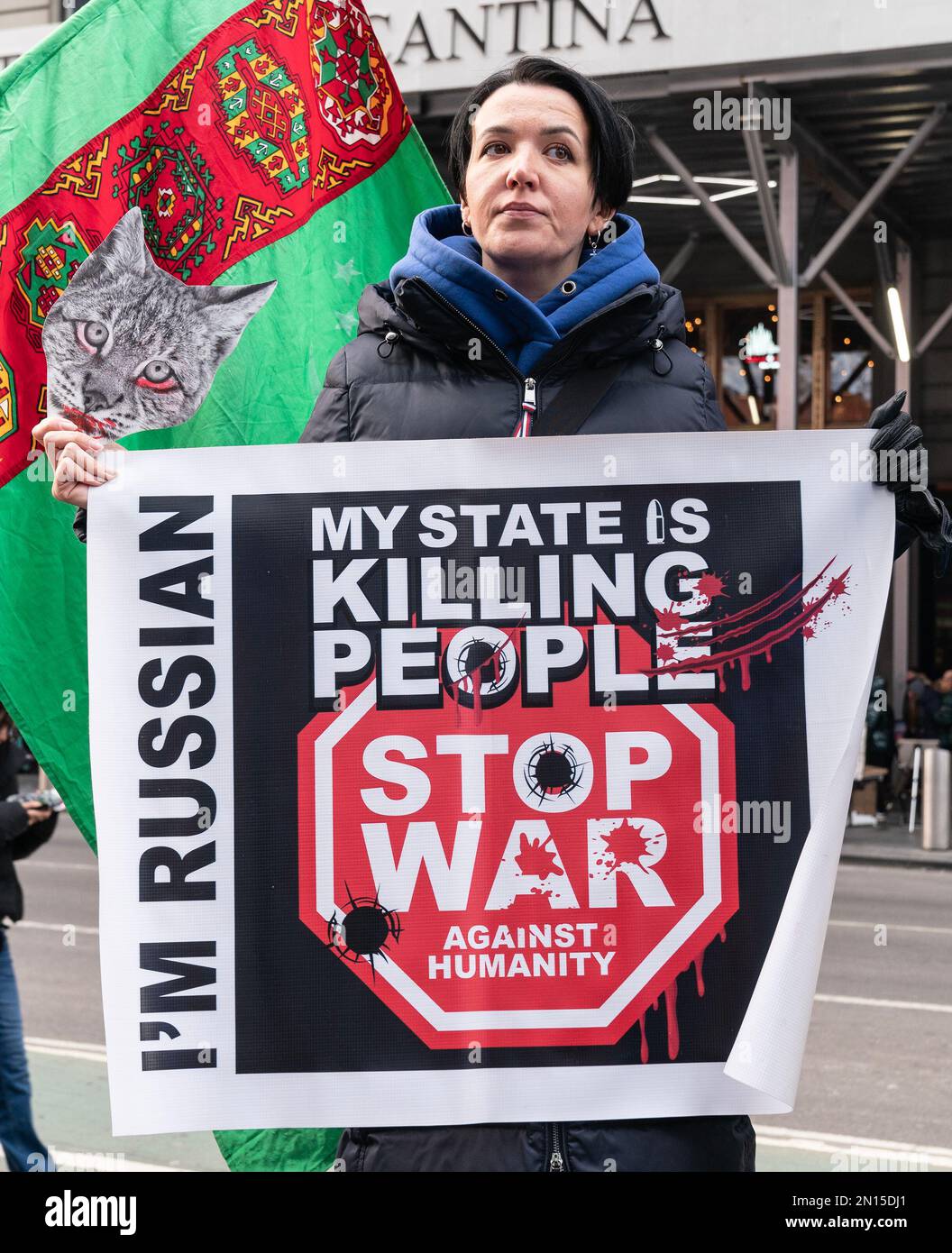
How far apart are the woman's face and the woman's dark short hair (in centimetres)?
2

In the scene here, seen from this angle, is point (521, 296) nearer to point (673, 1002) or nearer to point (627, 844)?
point (627, 844)

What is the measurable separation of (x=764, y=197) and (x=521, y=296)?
12375 millimetres

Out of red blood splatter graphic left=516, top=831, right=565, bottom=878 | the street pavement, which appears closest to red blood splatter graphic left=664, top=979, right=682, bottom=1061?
red blood splatter graphic left=516, top=831, right=565, bottom=878

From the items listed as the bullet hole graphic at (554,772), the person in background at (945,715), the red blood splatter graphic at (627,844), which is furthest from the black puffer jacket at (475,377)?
the person in background at (945,715)

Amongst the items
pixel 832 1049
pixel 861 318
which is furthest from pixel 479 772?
pixel 861 318

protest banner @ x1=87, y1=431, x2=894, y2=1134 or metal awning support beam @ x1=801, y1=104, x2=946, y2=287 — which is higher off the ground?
metal awning support beam @ x1=801, y1=104, x2=946, y2=287

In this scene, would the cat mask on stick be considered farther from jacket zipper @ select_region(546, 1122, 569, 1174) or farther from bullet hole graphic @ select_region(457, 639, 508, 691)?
jacket zipper @ select_region(546, 1122, 569, 1174)

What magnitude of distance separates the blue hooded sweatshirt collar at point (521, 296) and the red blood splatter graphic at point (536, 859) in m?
0.72

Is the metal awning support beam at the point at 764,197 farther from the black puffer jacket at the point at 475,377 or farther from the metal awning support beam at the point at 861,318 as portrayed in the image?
the black puffer jacket at the point at 475,377

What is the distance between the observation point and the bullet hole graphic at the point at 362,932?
7.48ft

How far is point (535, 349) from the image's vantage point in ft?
7.34

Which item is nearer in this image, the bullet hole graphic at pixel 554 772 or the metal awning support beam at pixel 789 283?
the bullet hole graphic at pixel 554 772

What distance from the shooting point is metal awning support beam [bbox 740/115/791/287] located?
13543 millimetres
